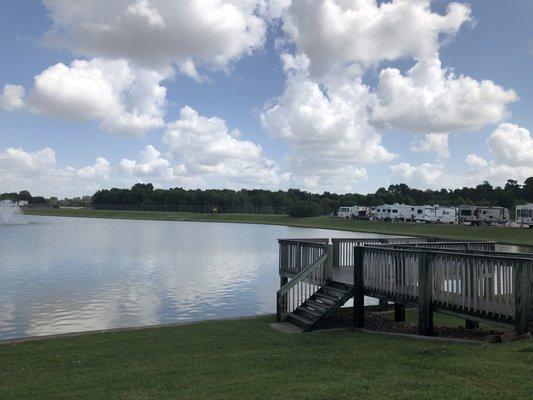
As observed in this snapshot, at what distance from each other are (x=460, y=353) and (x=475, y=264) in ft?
8.03

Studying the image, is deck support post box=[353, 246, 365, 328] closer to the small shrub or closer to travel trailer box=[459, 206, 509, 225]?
travel trailer box=[459, 206, 509, 225]

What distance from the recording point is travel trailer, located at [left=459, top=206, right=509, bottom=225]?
70688 mm

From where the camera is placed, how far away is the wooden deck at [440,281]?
31.5ft

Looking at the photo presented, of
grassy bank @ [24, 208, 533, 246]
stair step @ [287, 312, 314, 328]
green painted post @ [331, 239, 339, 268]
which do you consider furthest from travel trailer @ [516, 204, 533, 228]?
stair step @ [287, 312, 314, 328]

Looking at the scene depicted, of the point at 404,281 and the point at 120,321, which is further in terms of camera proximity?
the point at 120,321

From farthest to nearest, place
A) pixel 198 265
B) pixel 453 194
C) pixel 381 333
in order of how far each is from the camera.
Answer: pixel 453 194
pixel 198 265
pixel 381 333

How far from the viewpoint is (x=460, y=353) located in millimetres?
8617

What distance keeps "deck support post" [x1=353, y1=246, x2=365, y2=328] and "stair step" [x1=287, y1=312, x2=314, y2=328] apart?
4.05ft

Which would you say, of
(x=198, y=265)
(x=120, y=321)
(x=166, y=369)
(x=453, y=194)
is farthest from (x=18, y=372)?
(x=453, y=194)

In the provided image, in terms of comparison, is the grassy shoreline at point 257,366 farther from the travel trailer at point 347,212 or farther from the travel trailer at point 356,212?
the travel trailer at point 347,212

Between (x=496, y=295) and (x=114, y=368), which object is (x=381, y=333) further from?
(x=114, y=368)

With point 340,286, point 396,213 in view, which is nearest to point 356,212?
point 396,213

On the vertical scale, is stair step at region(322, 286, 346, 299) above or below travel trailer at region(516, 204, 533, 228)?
below

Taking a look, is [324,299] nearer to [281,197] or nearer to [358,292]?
[358,292]
